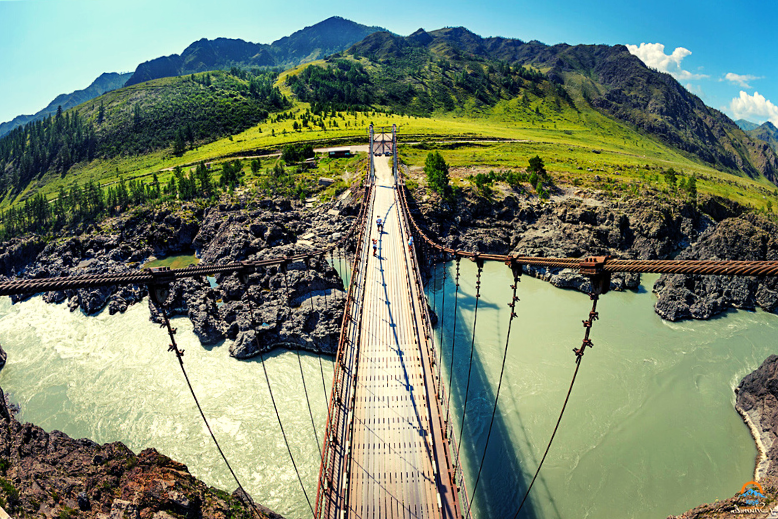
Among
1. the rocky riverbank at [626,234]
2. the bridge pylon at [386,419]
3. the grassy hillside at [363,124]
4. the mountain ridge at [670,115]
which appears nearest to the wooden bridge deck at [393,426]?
the bridge pylon at [386,419]

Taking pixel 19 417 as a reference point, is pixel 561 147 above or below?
above

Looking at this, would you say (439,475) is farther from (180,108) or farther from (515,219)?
(180,108)

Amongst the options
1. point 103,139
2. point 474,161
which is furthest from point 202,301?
point 103,139

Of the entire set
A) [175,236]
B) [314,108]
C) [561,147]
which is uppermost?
[314,108]

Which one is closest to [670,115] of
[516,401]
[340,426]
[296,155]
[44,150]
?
[296,155]

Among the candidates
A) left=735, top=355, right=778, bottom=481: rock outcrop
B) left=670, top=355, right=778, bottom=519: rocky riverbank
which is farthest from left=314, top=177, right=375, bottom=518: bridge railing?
left=735, top=355, right=778, bottom=481: rock outcrop

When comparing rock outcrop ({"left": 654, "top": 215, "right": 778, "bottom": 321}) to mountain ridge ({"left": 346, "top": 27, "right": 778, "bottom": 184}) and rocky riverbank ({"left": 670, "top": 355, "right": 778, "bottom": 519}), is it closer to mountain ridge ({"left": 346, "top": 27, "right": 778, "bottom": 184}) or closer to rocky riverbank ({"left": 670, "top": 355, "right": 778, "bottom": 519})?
rocky riverbank ({"left": 670, "top": 355, "right": 778, "bottom": 519})
